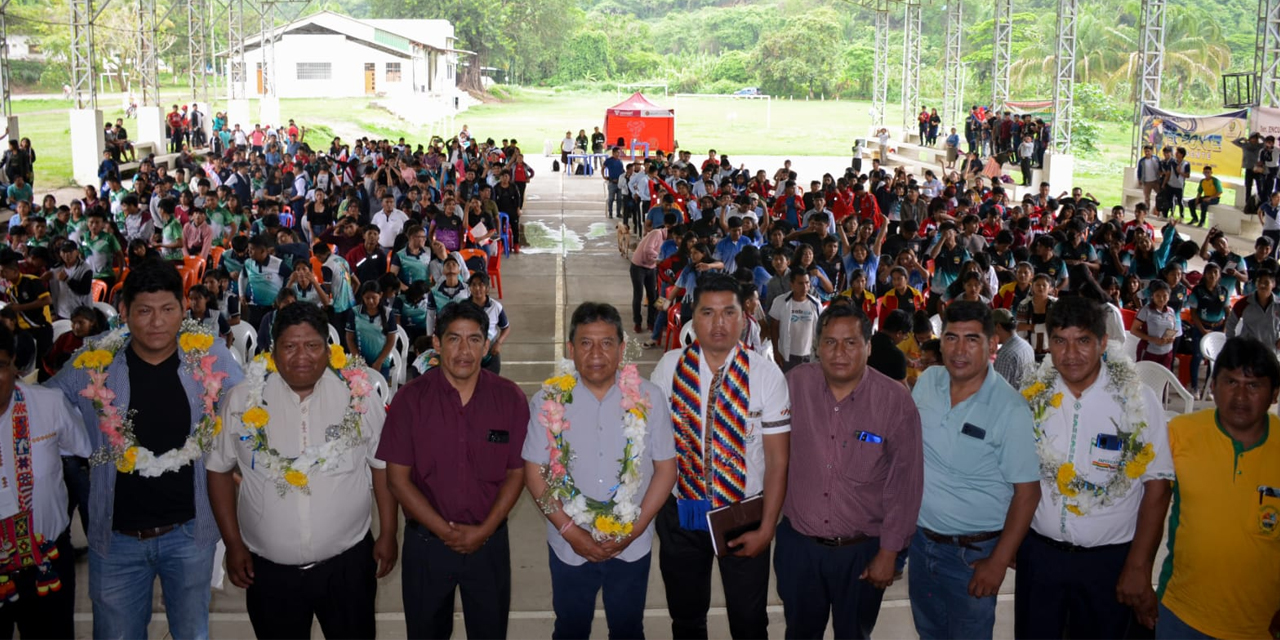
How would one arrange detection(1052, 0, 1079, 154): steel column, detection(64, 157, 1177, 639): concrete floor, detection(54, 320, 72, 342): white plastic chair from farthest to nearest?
detection(1052, 0, 1079, 154): steel column → detection(54, 320, 72, 342): white plastic chair → detection(64, 157, 1177, 639): concrete floor

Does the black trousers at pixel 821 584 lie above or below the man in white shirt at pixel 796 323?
below

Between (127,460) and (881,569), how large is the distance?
2707mm

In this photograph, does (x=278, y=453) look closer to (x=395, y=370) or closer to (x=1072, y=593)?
(x=1072, y=593)

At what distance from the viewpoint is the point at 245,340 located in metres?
8.48

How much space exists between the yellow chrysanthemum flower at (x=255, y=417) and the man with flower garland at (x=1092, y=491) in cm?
275

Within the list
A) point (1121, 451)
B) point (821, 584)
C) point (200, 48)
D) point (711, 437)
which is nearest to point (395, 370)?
point (711, 437)

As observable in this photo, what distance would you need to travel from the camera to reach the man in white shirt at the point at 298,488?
13.0 feet

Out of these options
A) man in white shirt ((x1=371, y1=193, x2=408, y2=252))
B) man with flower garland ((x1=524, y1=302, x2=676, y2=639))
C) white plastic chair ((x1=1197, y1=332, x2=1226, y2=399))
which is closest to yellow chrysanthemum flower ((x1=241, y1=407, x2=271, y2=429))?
man with flower garland ((x1=524, y1=302, x2=676, y2=639))

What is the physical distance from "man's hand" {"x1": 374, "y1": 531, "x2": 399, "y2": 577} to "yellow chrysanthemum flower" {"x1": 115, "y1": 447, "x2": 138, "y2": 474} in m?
0.91

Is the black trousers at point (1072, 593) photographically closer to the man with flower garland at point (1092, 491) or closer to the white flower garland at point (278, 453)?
the man with flower garland at point (1092, 491)

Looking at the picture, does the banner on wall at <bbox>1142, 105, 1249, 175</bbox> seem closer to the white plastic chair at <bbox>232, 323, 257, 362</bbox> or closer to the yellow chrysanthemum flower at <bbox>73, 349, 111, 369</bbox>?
the white plastic chair at <bbox>232, 323, 257, 362</bbox>

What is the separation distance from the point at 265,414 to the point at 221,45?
67.0m

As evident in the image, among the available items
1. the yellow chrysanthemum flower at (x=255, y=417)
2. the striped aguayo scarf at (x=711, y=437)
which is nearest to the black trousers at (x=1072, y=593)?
the striped aguayo scarf at (x=711, y=437)

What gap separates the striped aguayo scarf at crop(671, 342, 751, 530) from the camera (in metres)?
4.03
